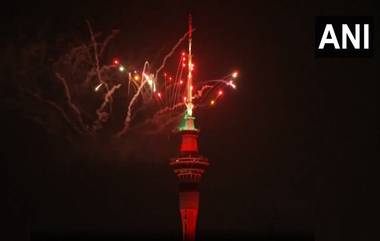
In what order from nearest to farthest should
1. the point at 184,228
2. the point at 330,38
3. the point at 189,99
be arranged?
the point at 330,38
the point at 189,99
the point at 184,228

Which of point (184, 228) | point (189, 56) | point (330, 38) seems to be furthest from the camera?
point (184, 228)

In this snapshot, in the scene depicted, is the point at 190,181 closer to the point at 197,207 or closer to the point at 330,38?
the point at 197,207

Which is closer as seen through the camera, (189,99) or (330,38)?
(330,38)

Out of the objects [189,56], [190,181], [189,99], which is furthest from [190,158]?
[189,56]

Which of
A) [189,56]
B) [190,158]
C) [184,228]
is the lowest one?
[184,228]
